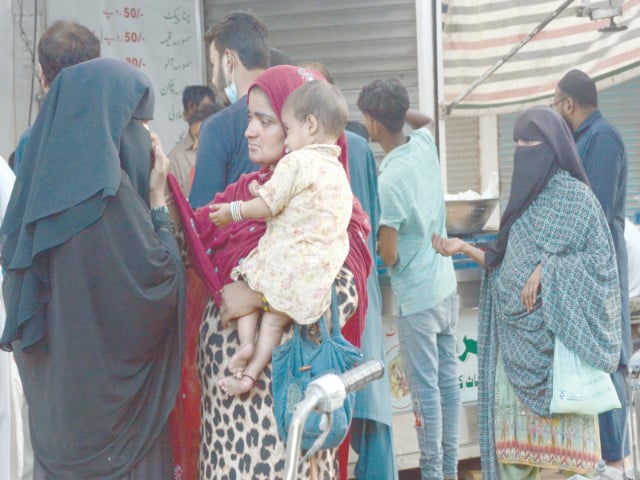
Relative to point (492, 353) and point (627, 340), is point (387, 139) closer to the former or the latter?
point (492, 353)

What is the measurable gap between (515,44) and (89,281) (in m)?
5.26

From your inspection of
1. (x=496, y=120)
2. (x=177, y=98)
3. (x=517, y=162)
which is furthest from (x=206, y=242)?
(x=496, y=120)

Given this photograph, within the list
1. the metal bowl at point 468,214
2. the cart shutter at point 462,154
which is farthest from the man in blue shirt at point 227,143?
the cart shutter at point 462,154

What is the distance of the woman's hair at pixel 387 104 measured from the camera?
499cm

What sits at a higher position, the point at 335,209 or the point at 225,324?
the point at 335,209

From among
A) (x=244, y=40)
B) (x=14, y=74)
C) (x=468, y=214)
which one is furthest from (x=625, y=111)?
(x=244, y=40)

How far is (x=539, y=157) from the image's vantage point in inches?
172

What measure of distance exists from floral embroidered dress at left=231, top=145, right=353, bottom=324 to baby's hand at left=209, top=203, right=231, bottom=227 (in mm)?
114

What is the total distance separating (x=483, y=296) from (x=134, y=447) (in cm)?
223

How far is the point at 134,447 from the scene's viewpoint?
289cm

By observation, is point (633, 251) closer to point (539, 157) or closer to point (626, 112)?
point (539, 157)

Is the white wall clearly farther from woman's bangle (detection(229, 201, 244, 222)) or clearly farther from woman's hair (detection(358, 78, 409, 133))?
woman's bangle (detection(229, 201, 244, 222))

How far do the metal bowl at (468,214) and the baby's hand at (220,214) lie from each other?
2.76 m

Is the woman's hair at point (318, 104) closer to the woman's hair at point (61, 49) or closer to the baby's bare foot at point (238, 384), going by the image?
the baby's bare foot at point (238, 384)
